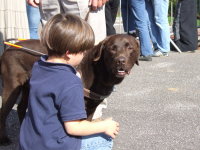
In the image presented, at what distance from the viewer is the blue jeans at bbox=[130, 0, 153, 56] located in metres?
7.88

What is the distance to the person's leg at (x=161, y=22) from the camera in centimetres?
821

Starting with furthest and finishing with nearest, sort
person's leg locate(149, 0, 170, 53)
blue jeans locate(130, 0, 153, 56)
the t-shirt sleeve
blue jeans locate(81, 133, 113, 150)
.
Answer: person's leg locate(149, 0, 170, 53) < blue jeans locate(130, 0, 153, 56) < blue jeans locate(81, 133, 113, 150) < the t-shirt sleeve

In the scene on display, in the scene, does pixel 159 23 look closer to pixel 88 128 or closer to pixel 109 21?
pixel 109 21

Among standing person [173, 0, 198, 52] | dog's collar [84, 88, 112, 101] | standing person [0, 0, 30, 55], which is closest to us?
dog's collar [84, 88, 112, 101]

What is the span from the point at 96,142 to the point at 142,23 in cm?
580

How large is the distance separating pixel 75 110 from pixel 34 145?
13.5 inches

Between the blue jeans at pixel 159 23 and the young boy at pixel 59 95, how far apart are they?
625cm

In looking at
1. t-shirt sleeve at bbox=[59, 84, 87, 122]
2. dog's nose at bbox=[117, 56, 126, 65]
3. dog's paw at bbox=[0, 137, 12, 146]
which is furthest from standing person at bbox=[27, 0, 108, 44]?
t-shirt sleeve at bbox=[59, 84, 87, 122]

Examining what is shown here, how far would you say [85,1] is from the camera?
4031 mm

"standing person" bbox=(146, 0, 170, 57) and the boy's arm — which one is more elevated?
the boy's arm

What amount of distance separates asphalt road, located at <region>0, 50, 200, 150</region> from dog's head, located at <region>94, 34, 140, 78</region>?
2.34 feet

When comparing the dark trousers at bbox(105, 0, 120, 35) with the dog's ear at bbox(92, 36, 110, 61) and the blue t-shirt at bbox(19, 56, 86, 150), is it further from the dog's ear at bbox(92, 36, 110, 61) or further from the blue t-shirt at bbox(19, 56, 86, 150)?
the blue t-shirt at bbox(19, 56, 86, 150)

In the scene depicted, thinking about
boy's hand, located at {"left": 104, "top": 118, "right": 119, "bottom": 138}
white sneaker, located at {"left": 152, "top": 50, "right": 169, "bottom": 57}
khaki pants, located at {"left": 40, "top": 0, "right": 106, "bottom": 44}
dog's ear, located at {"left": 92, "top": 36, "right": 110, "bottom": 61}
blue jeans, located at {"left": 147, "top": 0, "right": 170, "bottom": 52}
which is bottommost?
white sneaker, located at {"left": 152, "top": 50, "right": 169, "bottom": 57}

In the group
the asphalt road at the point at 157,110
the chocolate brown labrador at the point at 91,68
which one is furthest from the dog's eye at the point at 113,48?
the asphalt road at the point at 157,110
